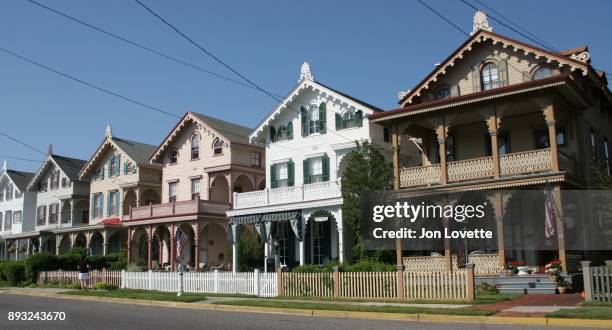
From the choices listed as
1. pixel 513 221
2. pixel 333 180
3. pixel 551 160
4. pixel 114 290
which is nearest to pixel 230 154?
pixel 333 180

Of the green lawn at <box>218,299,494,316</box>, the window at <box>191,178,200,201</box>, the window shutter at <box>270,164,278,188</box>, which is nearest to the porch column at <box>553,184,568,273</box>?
the green lawn at <box>218,299,494,316</box>

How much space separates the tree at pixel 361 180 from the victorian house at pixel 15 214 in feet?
127

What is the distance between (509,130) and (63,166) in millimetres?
41131

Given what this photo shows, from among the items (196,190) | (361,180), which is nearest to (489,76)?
(361,180)

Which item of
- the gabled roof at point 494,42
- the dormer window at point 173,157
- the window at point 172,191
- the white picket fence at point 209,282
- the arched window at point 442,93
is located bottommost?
the white picket fence at point 209,282

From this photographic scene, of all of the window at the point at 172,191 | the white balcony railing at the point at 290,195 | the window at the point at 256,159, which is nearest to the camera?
the white balcony railing at the point at 290,195

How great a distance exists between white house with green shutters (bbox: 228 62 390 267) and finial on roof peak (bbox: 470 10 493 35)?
694 cm

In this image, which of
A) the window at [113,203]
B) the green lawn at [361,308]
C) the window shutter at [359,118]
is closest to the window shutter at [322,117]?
the window shutter at [359,118]

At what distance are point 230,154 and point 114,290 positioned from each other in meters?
12.8

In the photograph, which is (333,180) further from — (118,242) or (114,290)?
(118,242)

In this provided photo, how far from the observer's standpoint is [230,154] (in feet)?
128

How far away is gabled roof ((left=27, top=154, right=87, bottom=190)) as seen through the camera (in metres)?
53.9

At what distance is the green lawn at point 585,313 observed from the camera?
14.0 metres

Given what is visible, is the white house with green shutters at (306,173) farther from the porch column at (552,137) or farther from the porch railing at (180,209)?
the porch column at (552,137)
